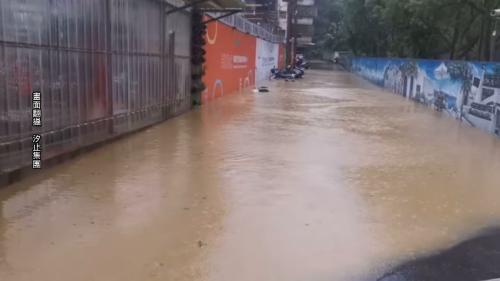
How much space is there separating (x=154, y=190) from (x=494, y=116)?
10231mm

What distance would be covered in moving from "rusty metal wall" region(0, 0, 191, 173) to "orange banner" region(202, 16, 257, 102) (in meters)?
5.44

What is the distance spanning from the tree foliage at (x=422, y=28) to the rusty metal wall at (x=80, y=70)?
15.2 metres

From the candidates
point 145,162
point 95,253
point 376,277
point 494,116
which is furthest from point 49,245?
point 494,116

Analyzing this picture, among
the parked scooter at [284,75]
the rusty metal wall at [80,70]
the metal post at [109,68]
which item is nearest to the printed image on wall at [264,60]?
the parked scooter at [284,75]

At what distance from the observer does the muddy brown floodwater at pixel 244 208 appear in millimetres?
4895

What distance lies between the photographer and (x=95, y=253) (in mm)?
5004

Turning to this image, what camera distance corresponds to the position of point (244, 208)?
6.57 m

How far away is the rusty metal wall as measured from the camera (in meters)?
7.37

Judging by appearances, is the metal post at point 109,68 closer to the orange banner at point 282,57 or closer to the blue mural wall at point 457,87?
the blue mural wall at point 457,87

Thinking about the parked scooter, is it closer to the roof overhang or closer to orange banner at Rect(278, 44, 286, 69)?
orange banner at Rect(278, 44, 286, 69)

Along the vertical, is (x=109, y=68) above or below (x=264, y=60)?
below

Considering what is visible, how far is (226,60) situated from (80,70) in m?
15.0

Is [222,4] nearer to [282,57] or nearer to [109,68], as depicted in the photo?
[109,68]

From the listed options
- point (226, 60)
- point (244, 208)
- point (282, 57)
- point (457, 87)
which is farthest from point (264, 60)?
point (244, 208)
